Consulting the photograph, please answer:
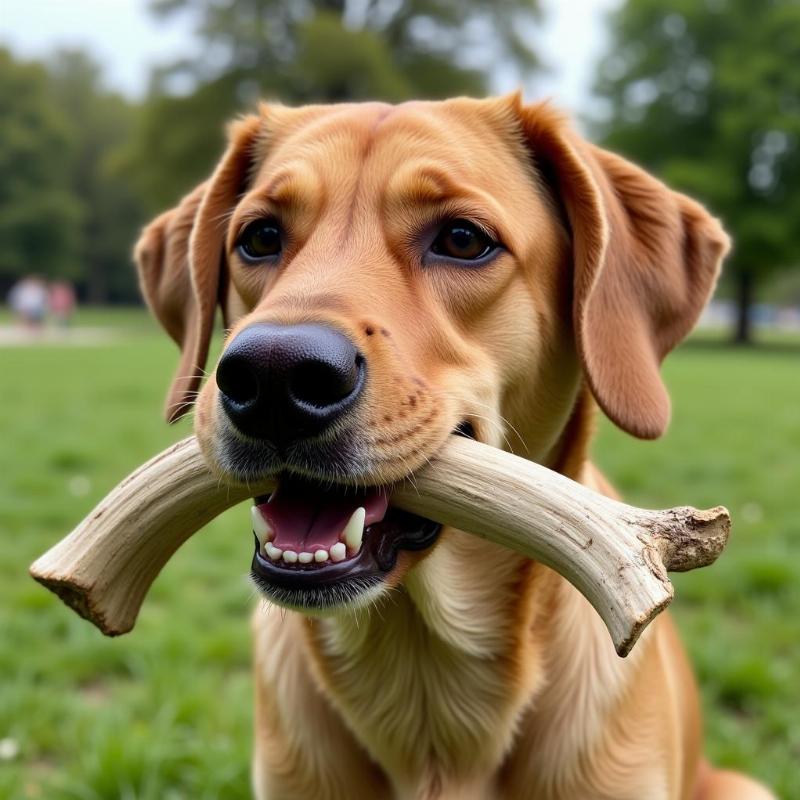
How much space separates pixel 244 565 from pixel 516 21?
3639cm

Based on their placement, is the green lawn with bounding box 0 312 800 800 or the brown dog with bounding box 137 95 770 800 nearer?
the brown dog with bounding box 137 95 770 800

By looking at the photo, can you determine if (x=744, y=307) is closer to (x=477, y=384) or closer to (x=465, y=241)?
(x=465, y=241)

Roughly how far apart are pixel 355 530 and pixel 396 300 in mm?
572

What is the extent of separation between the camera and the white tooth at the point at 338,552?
72.0 inches

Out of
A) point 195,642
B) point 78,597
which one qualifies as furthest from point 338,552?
point 195,642

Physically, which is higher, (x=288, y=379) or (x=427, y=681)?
(x=288, y=379)

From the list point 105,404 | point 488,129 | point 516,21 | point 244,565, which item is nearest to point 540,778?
point 488,129

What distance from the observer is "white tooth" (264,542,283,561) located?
A: 1.83m

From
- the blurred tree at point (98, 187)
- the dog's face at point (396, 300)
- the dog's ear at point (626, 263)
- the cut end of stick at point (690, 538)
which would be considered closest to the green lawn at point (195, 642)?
the dog's face at point (396, 300)

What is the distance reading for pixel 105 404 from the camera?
11.4 metres

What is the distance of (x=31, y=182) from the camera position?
5466cm

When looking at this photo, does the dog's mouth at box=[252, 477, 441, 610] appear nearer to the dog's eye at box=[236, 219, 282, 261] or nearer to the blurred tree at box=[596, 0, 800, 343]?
the dog's eye at box=[236, 219, 282, 261]

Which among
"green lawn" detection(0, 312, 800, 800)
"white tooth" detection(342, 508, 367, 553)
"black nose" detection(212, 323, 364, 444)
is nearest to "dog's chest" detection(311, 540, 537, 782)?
"white tooth" detection(342, 508, 367, 553)

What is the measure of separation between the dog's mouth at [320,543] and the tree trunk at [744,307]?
35.5 m
